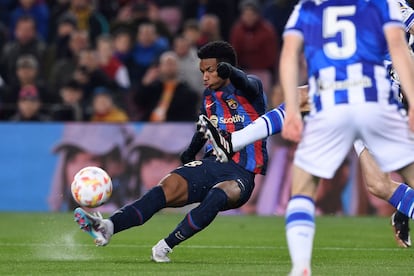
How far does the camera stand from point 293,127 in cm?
703

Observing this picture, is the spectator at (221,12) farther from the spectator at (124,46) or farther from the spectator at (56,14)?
the spectator at (56,14)

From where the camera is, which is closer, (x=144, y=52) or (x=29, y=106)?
(x=29, y=106)

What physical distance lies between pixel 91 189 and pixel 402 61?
3.33m

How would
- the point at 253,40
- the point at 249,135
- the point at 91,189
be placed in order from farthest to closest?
1. the point at 253,40
2. the point at 91,189
3. the point at 249,135

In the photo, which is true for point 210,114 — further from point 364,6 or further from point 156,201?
point 364,6

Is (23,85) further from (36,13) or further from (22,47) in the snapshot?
(36,13)

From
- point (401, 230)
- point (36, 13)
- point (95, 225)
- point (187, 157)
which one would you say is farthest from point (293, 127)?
point (36, 13)

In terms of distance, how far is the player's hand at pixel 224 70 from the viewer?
10.0m

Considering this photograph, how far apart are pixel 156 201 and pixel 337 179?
23.6 ft

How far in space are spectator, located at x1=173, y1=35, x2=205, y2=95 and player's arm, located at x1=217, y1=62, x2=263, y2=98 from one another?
841 centimetres

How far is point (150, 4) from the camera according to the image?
20.4 metres

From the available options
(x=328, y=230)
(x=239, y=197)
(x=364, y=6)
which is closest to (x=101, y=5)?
(x=328, y=230)

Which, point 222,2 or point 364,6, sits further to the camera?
point 222,2

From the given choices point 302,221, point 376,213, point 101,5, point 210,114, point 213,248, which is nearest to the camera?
point 302,221
